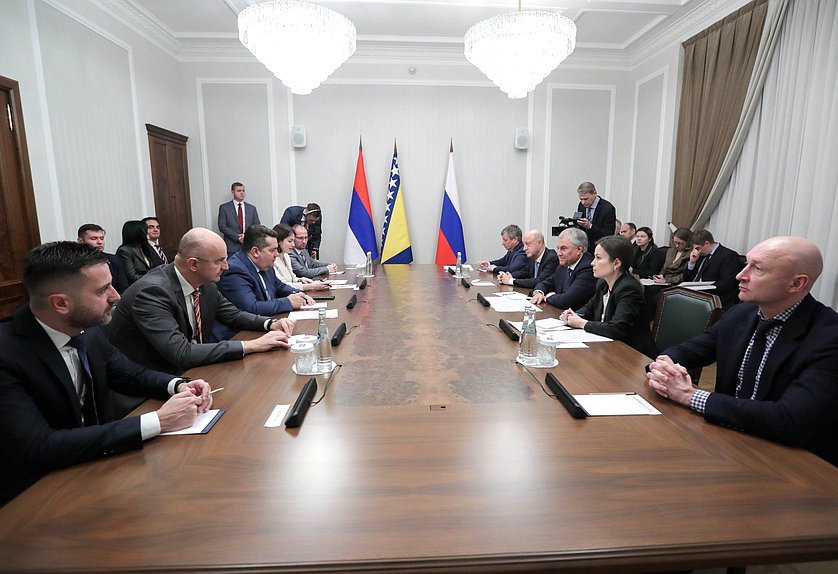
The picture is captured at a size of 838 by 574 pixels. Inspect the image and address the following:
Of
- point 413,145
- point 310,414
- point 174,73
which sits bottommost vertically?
point 310,414

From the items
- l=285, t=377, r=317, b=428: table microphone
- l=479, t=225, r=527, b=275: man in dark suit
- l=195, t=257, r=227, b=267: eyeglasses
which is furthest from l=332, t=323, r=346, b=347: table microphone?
l=479, t=225, r=527, b=275: man in dark suit

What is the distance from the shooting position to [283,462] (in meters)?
1.19

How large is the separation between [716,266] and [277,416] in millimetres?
4657

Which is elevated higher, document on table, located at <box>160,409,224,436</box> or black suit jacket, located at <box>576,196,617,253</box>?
black suit jacket, located at <box>576,196,617,253</box>

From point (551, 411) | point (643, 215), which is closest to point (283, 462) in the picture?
point (551, 411)

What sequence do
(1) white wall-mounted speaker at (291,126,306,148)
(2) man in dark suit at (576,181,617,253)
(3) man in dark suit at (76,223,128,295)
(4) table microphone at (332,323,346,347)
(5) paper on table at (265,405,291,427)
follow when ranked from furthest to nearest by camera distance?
(1) white wall-mounted speaker at (291,126,306,148)
(2) man in dark suit at (576,181,617,253)
(3) man in dark suit at (76,223,128,295)
(4) table microphone at (332,323,346,347)
(5) paper on table at (265,405,291,427)

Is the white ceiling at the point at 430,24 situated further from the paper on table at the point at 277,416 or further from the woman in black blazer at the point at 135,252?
the paper on table at the point at 277,416

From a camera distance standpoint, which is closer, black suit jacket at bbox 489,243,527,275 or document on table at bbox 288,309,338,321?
document on table at bbox 288,309,338,321

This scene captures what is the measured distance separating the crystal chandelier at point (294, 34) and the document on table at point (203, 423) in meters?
2.67

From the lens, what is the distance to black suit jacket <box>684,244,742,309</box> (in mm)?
4465

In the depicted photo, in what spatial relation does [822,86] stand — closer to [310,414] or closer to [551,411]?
[551,411]

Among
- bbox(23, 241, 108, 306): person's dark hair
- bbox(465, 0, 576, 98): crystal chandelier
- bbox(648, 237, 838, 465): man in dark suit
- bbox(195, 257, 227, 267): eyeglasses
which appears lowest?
bbox(648, 237, 838, 465): man in dark suit

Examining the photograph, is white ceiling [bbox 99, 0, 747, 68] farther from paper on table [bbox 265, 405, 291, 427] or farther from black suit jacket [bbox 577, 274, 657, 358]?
paper on table [bbox 265, 405, 291, 427]

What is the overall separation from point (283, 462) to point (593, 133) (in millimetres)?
7234
